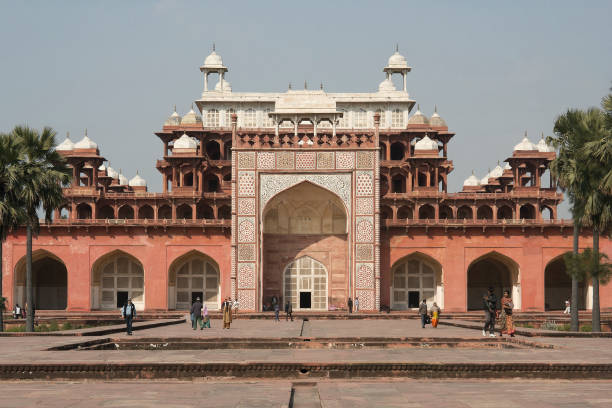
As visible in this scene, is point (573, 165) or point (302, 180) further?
point (302, 180)

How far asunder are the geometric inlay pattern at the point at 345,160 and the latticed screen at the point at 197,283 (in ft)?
27.3

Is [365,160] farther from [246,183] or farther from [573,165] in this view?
[573,165]

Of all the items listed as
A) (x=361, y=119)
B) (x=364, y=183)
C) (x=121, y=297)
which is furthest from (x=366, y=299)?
(x=361, y=119)

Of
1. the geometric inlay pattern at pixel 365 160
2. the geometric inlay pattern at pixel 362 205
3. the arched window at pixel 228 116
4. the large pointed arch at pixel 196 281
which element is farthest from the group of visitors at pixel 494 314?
the arched window at pixel 228 116

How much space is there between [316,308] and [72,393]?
26.9m

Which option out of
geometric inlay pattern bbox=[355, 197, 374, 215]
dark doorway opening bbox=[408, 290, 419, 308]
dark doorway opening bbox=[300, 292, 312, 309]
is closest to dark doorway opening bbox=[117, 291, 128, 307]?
dark doorway opening bbox=[300, 292, 312, 309]

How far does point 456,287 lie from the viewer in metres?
36.6

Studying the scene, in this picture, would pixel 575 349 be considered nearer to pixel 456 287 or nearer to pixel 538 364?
pixel 538 364

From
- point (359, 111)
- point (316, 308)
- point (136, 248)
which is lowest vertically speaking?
point (316, 308)

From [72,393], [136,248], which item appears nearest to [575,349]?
[72,393]

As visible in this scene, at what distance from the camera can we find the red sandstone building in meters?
35.6

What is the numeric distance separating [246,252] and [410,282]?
337 inches

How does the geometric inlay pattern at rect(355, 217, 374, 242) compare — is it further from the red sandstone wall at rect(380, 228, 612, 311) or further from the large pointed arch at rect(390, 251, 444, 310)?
the large pointed arch at rect(390, 251, 444, 310)

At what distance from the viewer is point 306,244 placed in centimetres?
3734
